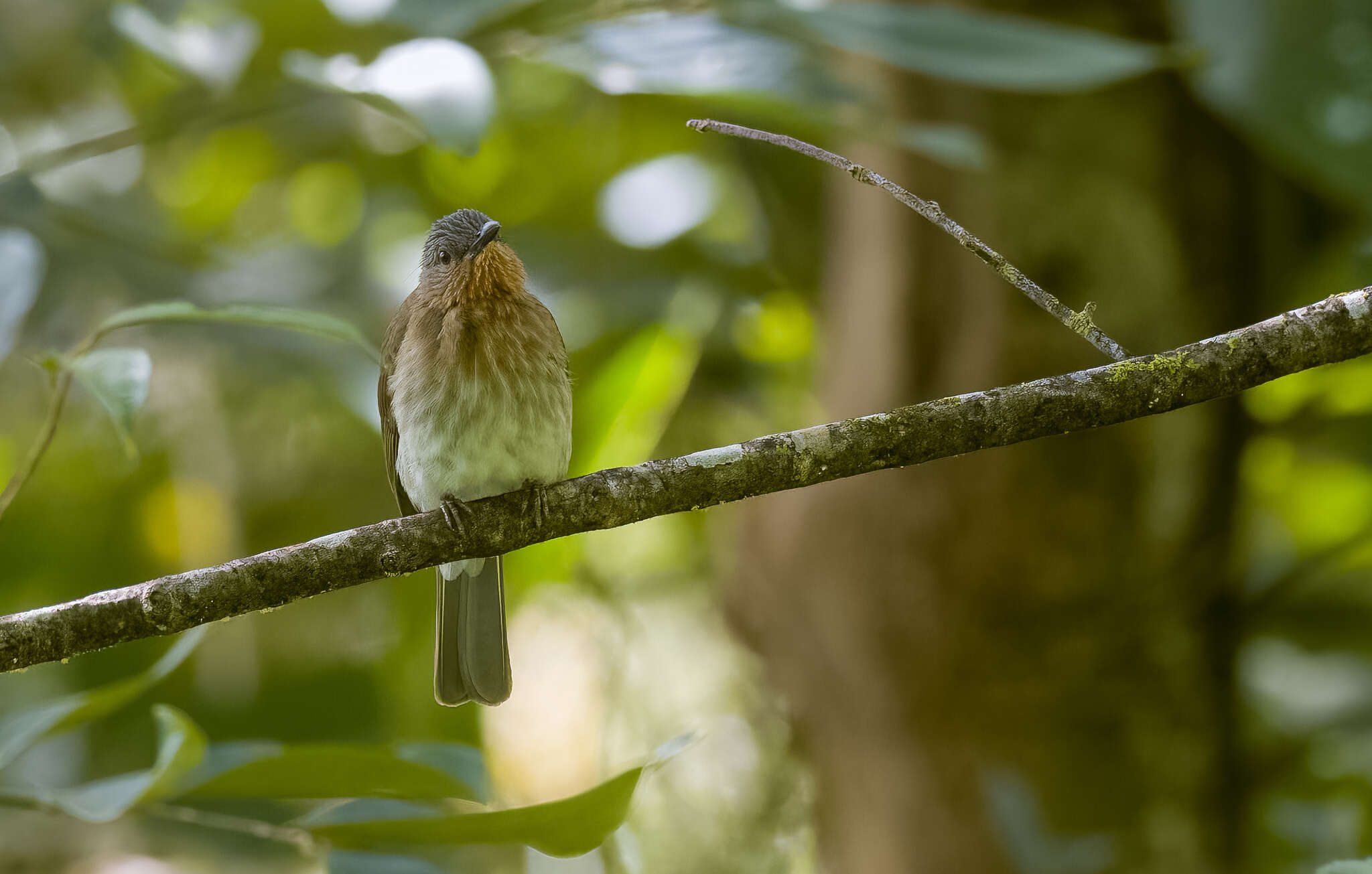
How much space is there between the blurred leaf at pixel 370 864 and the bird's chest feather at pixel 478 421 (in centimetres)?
69

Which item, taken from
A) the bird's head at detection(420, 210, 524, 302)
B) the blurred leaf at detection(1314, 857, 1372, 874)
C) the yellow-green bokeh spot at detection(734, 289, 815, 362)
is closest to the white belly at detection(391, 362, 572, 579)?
the bird's head at detection(420, 210, 524, 302)

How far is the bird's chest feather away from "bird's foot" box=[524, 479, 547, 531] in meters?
0.45

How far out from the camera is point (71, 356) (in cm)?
166

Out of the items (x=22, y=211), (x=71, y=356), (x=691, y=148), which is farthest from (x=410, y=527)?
(x=691, y=148)

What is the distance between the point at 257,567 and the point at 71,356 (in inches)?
19.7

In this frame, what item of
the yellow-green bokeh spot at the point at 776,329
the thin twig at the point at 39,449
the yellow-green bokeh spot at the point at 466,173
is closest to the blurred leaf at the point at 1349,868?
the thin twig at the point at 39,449

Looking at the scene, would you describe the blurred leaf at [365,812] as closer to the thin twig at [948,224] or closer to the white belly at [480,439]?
the white belly at [480,439]

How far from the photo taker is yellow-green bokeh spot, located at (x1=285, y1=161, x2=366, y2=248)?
14.1ft

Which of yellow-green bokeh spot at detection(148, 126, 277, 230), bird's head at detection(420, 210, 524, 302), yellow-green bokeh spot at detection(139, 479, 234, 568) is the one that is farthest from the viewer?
yellow-green bokeh spot at detection(148, 126, 277, 230)

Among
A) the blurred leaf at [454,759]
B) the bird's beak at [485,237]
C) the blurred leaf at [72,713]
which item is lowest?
the blurred leaf at [454,759]

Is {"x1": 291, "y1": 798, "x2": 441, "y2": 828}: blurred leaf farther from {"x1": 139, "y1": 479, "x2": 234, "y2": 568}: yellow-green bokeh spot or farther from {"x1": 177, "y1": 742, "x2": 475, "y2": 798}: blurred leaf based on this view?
{"x1": 139, "y1": 479, "x2": 234, "y2": 568}: yellow-green bokeh spot

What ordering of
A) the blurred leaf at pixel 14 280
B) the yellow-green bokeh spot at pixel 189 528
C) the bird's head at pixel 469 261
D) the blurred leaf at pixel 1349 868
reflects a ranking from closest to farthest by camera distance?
the blurred leaf at pixel 1349 868
the blurred leaf at pixel 14 280
the bird's head at pixel 469 261
the yellow-green bokeh spot at pixel 189 528

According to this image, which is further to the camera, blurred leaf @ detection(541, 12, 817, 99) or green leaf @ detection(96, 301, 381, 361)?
blurred leaf @ detection(541, 12, 817, 99)

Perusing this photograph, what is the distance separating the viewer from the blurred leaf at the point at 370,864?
6.04 feet
